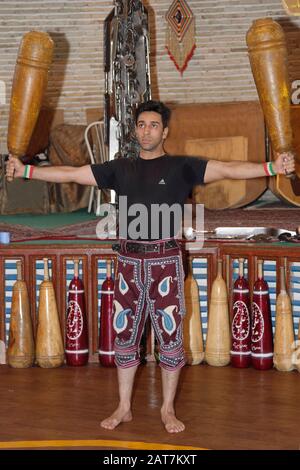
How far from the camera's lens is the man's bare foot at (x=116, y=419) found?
13.1 ft

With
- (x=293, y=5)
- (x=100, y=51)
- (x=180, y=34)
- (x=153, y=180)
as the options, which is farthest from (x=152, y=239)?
(x=100, y=51)

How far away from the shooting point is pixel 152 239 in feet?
12.8


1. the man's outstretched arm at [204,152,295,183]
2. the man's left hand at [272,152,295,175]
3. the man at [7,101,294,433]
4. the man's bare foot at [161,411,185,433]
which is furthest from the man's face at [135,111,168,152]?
the man's bare foot at [161,411,185,433]

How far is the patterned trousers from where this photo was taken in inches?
153

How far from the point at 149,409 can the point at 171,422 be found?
1.19 feet

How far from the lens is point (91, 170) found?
3928 millimetres

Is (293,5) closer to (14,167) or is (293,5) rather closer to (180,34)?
(14,167)

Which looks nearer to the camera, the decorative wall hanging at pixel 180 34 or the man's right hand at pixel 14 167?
the man's right hand at pixel 14 167

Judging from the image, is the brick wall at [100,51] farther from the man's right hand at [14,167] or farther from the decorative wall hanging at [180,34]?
the man's right hand at [14,167]

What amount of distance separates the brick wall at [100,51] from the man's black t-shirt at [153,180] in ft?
Answer: 19.9

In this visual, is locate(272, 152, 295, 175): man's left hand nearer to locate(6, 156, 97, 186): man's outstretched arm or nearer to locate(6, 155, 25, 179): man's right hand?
locate(6, 156, 97, 186): man's outstretched arm

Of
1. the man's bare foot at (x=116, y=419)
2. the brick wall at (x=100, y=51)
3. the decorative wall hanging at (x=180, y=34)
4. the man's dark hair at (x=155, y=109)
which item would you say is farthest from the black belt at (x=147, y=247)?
the decorative wall hanging at (x=180, y=34)

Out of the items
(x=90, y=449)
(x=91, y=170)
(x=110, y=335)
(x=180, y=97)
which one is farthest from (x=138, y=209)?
(x=180, y=97)
